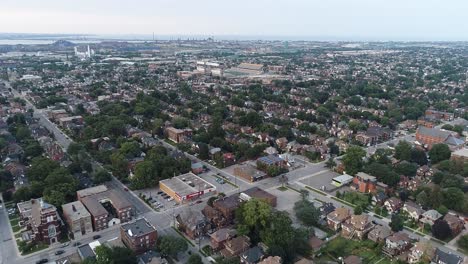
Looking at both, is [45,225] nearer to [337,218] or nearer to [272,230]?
[272,230]

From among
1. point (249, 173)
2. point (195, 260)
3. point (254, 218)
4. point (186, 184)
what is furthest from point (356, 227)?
point (186, 184)

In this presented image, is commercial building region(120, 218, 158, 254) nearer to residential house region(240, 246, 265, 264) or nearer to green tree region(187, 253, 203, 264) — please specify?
green tree region(187, 253, 203, 264)

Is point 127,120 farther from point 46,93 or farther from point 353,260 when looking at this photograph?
point 353,260

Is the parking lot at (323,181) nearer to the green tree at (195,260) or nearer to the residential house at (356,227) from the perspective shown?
the residential house at (356,227)

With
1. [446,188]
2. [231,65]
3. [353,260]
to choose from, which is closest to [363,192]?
[446,188]

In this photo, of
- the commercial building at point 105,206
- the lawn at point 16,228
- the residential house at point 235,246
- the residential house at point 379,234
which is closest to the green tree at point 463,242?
the residential house at point 379,234
